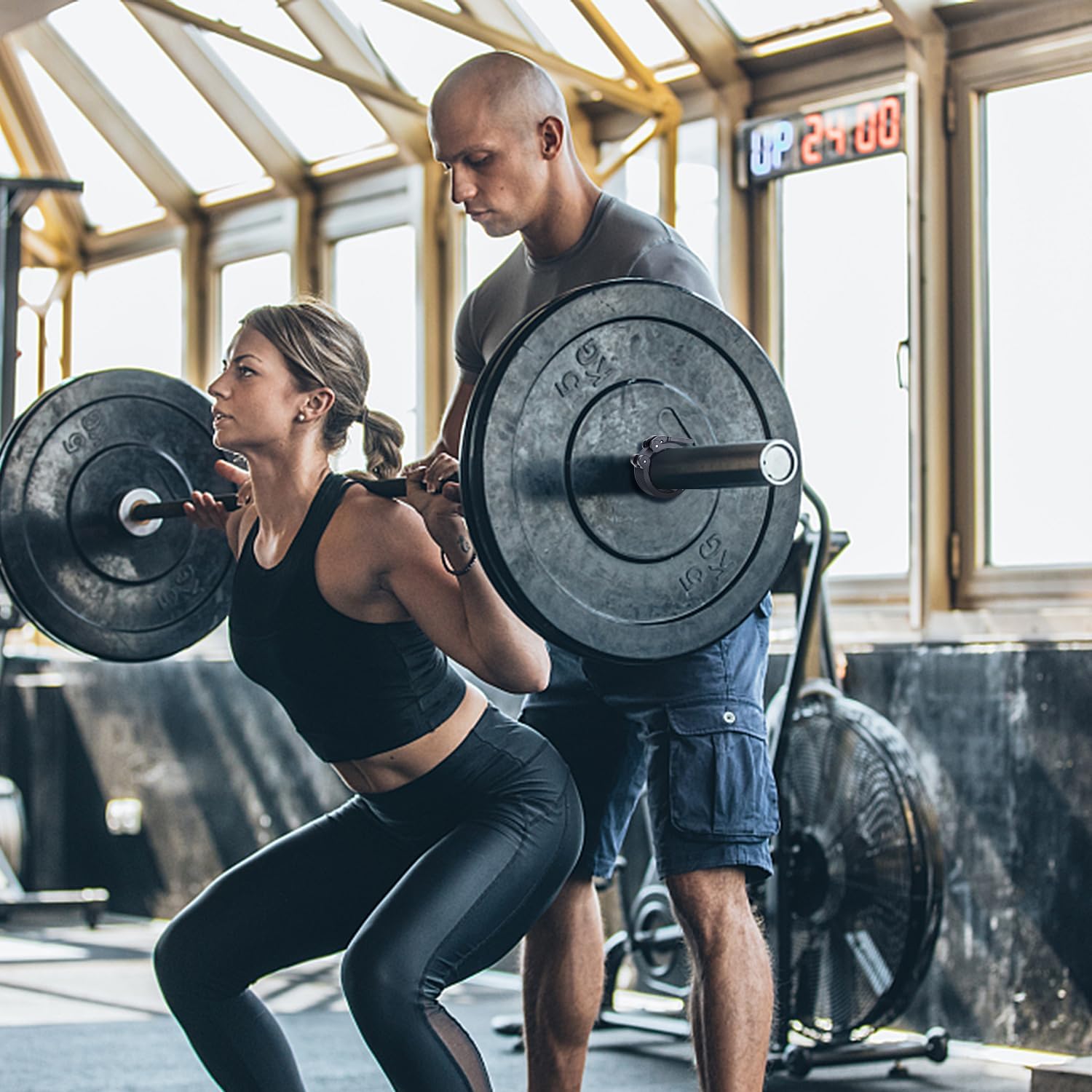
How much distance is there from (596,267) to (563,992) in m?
1.04

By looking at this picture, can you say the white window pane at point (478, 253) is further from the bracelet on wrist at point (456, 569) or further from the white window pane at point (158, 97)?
the bracelet on wrist at point (456, 569)

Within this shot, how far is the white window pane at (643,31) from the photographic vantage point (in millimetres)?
5035

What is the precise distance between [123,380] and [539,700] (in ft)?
2.93

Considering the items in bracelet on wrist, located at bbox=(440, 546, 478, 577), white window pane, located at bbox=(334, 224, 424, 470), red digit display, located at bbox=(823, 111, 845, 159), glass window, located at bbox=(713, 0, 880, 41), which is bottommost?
bracelet on wrist, located at bbox=(440, 546, 478, 577)

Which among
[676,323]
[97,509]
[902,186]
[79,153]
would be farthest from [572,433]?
[79,153]

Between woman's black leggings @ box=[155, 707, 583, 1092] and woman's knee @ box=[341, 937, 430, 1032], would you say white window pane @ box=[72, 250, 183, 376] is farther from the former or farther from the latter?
woman's knee @ box=[341, 937, 430, 1032]

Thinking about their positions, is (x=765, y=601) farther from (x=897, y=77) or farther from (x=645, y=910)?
(x=897, y=77)

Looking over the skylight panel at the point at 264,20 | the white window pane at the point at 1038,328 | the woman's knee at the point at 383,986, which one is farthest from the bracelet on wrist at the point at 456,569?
the skylight panel at the point at 264,20

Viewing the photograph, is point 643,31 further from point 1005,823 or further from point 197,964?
point 197,964

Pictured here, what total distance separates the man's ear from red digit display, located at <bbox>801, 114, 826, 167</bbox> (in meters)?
2.40

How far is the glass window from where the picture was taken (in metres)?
4.70

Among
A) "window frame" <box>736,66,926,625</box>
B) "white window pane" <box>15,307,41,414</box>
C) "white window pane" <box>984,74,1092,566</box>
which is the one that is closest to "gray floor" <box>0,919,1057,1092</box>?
"window frame" <box>736,66,926,625</box>

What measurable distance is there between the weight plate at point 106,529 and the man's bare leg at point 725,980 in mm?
974

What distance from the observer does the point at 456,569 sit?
7.01 feet
